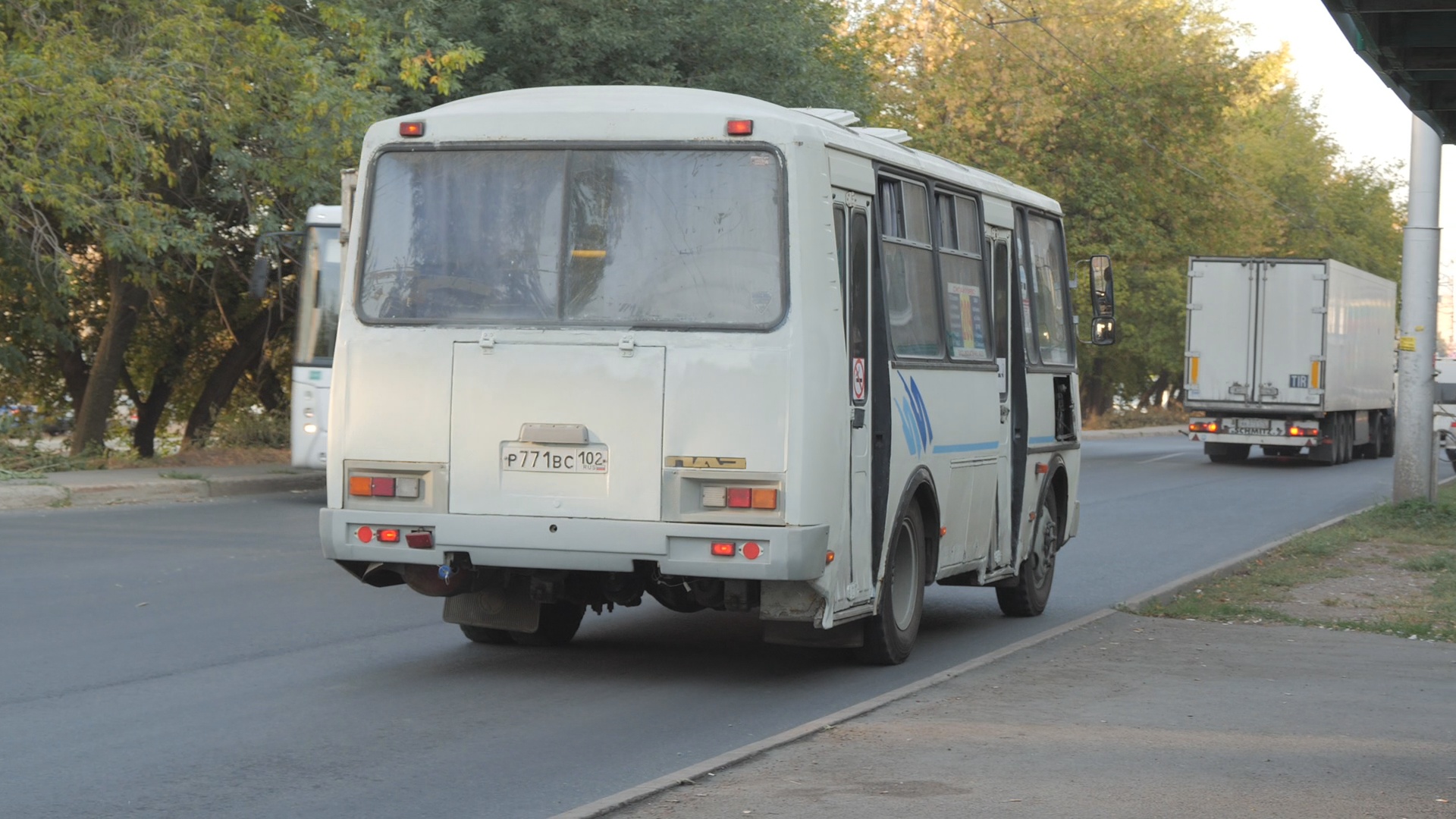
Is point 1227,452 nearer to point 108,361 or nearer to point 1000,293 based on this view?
point 108,361

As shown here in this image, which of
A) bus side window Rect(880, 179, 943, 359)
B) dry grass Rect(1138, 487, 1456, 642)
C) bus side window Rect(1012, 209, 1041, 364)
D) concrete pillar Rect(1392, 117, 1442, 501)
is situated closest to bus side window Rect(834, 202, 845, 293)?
bus side window Rect(880, 179, 943, 359)

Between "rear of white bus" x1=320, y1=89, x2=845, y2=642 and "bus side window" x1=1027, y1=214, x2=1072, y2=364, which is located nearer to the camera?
"rear of white bus" x1=320, y1=89, x2=845, y2=642

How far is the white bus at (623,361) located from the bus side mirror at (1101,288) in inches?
149

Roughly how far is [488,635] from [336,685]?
5.14 feet

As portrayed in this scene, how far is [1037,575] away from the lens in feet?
42.0

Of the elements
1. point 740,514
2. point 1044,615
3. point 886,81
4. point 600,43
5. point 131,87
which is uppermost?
point 886,81

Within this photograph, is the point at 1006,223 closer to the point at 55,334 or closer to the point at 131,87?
the point at 131,87

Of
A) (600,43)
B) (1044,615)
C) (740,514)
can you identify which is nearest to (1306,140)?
(600,43)

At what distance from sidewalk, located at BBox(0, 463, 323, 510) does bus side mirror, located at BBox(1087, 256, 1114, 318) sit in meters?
10.6

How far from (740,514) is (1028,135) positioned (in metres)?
36.5

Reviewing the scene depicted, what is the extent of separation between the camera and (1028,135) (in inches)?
1718

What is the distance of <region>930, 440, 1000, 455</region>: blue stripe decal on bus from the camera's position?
34.0 ft

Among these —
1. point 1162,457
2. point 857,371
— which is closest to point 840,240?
point 857,371

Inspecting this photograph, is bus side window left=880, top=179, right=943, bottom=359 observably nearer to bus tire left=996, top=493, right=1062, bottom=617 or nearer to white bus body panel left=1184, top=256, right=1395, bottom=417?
bus tire left=996, top=493, right=1062, bottom=617
